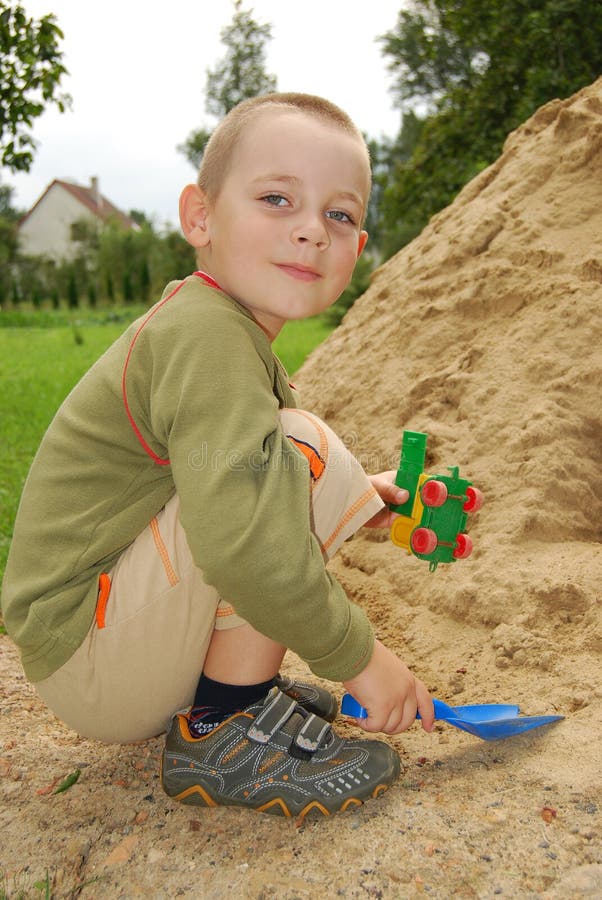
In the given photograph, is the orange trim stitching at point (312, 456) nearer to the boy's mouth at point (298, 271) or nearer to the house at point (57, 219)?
the boy's mouth at point (298, 271)

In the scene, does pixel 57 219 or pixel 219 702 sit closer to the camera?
pixel 219 702

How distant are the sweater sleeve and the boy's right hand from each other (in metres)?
0.11

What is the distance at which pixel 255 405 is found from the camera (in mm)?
1338

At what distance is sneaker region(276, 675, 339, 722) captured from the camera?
1903mm

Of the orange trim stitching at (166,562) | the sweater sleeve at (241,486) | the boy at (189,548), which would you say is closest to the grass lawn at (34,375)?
the boy at (189,548)

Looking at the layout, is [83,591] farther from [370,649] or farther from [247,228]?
[247,228]

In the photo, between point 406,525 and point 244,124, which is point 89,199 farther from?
point 406,525

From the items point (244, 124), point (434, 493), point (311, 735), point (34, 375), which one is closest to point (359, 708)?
point (311, 735)

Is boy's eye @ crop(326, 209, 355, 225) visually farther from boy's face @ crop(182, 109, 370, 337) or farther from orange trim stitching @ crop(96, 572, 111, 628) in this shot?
orange trim stitching @ crop(96, 572, 111, 628)

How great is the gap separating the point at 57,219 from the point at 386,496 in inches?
1322

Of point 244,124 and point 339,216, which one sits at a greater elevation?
point 244,124

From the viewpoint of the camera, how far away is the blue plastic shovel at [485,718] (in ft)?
5.41

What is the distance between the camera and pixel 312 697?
191cm

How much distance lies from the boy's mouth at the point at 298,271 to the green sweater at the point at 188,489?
0.12m
